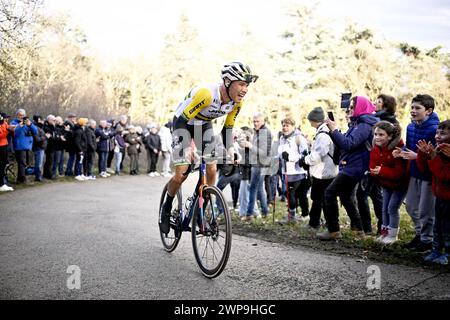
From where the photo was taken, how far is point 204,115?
523 centimetres

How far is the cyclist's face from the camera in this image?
4.90 metres

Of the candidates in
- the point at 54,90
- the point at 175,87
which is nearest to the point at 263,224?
the point at 54,90

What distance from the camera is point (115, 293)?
13.5 feet

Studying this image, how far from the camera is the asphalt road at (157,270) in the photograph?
13.6ft

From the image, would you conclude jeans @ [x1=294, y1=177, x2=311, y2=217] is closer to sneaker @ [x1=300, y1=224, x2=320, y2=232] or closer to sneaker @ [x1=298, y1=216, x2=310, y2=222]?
sneaker @ [x1=298, y1=216, x2=310, y2=222]

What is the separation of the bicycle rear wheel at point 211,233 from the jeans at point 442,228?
9.29ft

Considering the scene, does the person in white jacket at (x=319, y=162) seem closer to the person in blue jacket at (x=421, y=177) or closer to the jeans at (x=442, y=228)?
the person in blue jacket at (x=421, y=177)

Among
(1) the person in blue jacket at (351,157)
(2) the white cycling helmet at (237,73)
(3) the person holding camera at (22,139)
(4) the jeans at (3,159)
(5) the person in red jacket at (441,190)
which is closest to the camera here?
(2) the white cycling helmet at (237,73)

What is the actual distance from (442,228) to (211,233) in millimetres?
3049

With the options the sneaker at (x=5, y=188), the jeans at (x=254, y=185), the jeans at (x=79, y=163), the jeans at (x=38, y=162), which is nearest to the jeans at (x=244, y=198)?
Result: the jeans at (x=254, y=185)
